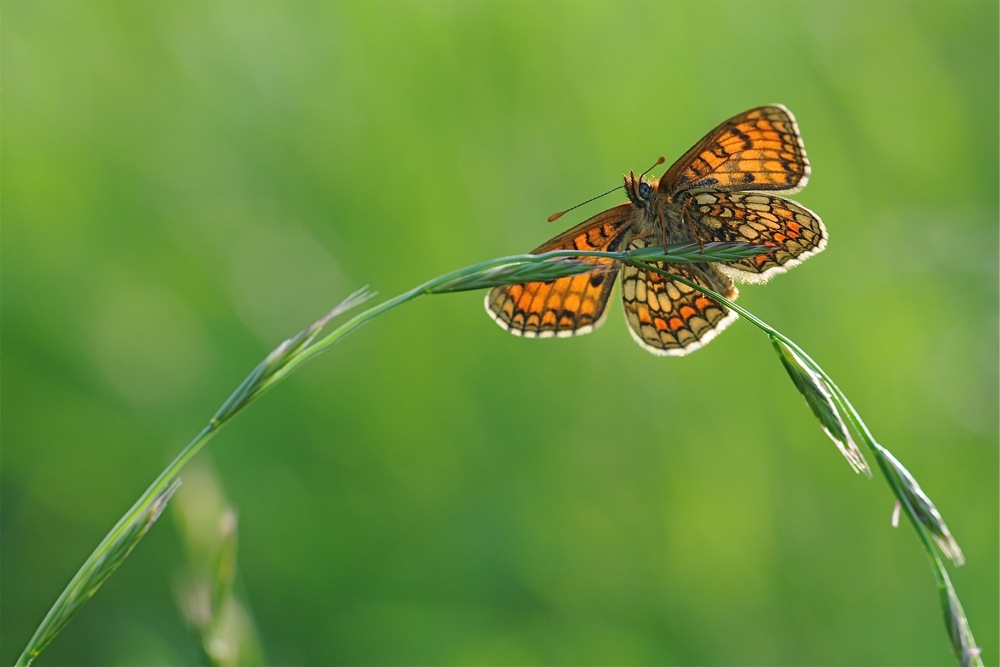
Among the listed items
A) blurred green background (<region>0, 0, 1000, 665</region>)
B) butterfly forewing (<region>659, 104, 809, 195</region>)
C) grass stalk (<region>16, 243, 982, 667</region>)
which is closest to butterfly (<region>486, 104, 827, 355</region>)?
butterfly forewing (<region>659, 104, 809, 195</region>)

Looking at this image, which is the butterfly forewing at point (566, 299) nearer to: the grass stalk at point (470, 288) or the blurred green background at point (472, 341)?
the grass stalk at point (470, 288)

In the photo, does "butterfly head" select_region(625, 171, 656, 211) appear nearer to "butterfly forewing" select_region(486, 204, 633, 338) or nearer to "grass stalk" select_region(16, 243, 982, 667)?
"butterfly forewing" select_region(486, 204, 633, 338)

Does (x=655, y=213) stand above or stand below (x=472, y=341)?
above

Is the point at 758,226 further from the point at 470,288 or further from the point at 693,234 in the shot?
the point at 470,288

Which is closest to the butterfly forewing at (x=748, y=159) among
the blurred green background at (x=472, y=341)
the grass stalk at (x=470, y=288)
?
the grass stalk at (x=470, y=288)

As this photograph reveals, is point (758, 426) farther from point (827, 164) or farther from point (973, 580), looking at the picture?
point (827, 164)

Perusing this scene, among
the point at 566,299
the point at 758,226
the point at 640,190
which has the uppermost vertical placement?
the point at 640,190

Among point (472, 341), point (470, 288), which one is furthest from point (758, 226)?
point (472, 341)

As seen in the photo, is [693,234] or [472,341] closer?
[693,234]

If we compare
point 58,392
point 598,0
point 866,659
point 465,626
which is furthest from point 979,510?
point 58,392
